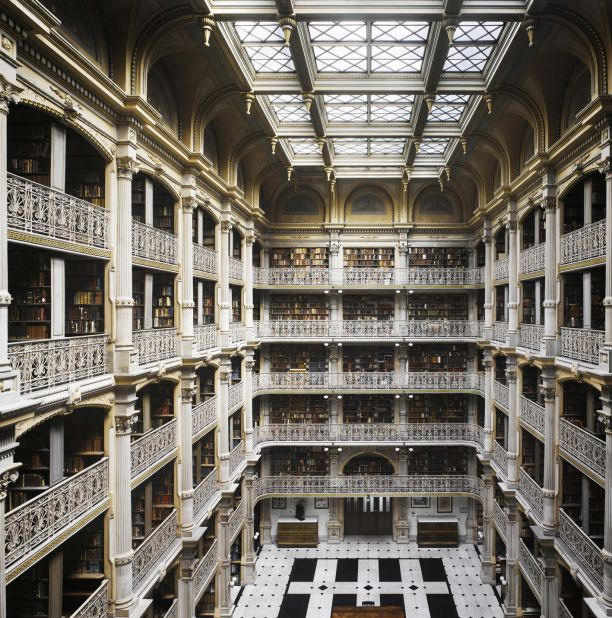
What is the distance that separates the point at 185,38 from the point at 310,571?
1251 centimetres

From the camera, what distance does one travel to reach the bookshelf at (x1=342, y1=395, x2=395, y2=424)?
15.9 metres

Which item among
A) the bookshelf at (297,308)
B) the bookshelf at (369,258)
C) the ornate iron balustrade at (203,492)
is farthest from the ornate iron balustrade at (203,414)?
the bookshelf at (369,258)

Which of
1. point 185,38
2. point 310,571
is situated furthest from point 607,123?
point 310,571

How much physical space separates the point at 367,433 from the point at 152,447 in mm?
8345

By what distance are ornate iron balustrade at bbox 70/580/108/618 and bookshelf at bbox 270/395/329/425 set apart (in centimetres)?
Answer: 942

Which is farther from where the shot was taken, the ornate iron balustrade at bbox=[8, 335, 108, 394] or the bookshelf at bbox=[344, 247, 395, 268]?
the bookshelf at bbox=[344, 247, 395, 268]

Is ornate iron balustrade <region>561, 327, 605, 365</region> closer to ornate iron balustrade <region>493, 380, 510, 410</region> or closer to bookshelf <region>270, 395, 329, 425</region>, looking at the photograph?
ornate iron balustrade <region>493, 380, 510, 410</region>

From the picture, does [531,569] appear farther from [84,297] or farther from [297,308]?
[84,297]

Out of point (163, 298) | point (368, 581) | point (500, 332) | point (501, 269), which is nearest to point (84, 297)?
point (163, 298)

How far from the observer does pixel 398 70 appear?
9.12 m

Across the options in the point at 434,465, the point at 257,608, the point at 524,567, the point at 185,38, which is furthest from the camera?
the point at 434,465

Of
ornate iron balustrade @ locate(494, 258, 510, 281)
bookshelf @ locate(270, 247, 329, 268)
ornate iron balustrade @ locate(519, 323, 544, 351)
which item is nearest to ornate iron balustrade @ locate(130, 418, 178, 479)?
ornate iron balustrade @ locate(519, 323, 544, 351)

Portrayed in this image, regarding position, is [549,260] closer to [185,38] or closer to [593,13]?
[593,13]

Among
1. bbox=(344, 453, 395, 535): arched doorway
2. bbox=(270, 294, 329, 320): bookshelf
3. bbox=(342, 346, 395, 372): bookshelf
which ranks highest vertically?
bbox=(270, 294, 329, 320): bookshelf
